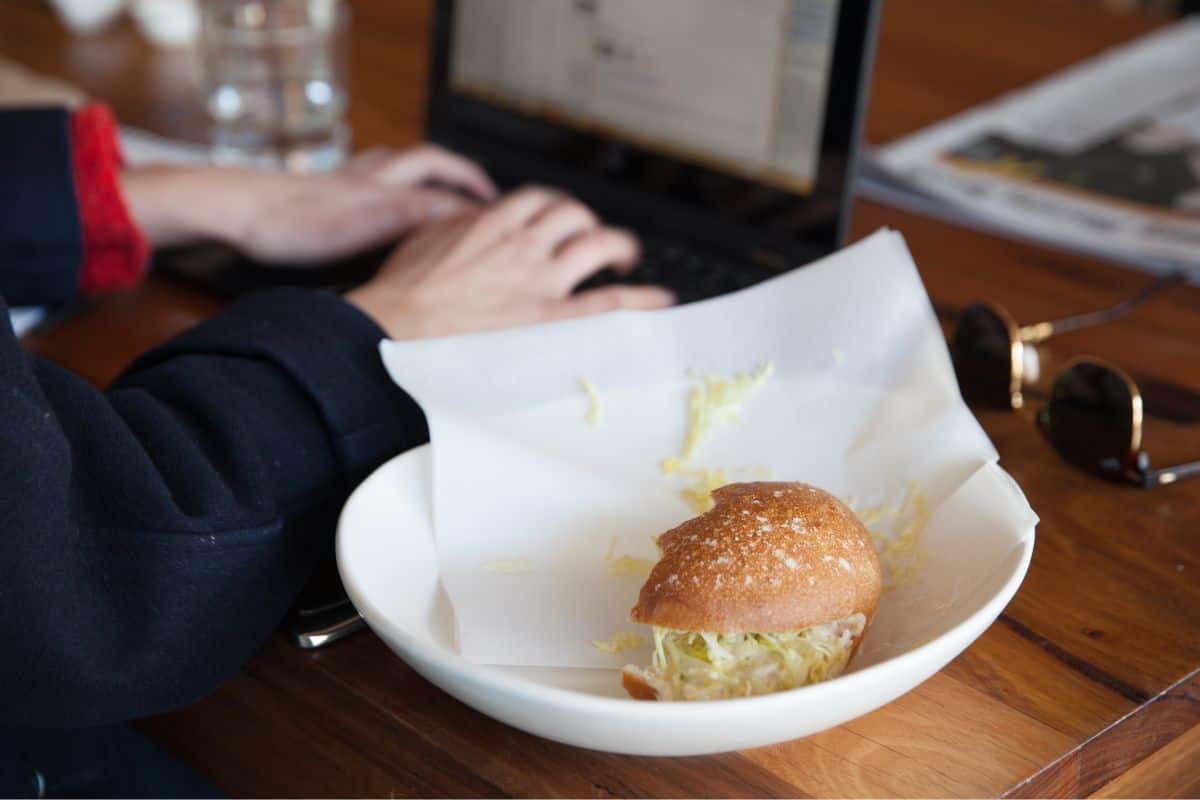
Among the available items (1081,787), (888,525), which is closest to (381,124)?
(888,525)

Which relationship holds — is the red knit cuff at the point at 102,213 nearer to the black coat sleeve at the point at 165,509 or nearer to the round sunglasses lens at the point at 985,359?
the black coat sleeve at the point at 165,509

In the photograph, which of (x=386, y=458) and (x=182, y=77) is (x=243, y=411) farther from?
(x=182, y=77)

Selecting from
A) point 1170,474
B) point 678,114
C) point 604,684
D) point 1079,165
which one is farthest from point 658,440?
point 1079,165

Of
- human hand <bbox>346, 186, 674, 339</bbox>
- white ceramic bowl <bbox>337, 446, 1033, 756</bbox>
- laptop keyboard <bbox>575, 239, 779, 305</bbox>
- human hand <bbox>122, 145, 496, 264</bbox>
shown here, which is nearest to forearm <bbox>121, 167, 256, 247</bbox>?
human hand <bbox>122, 145, 496, 264</bbox>

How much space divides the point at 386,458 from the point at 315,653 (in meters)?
0.10

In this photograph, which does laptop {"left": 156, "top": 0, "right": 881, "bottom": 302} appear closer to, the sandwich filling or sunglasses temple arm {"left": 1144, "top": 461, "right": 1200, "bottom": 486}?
sunglasses temple arm {"left": 1144, "top": 461, "right": 1200, "bottom": 486}

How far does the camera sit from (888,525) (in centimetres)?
52

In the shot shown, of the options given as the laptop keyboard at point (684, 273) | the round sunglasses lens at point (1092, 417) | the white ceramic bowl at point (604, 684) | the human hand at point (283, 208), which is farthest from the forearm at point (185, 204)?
the round sunglasses lens at point (1092, 417)

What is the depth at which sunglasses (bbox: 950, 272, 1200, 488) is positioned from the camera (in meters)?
0.61

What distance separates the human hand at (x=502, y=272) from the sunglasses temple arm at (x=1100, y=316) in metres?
0.22

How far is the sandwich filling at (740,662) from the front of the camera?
0.42 meters

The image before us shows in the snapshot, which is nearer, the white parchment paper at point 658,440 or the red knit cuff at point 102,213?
the white parchment paper at point 658,440

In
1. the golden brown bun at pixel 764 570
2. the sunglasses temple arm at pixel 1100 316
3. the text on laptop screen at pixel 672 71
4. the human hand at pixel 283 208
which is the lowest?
the human hand at pixel 283 208

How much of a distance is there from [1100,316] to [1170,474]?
8.5 inches
